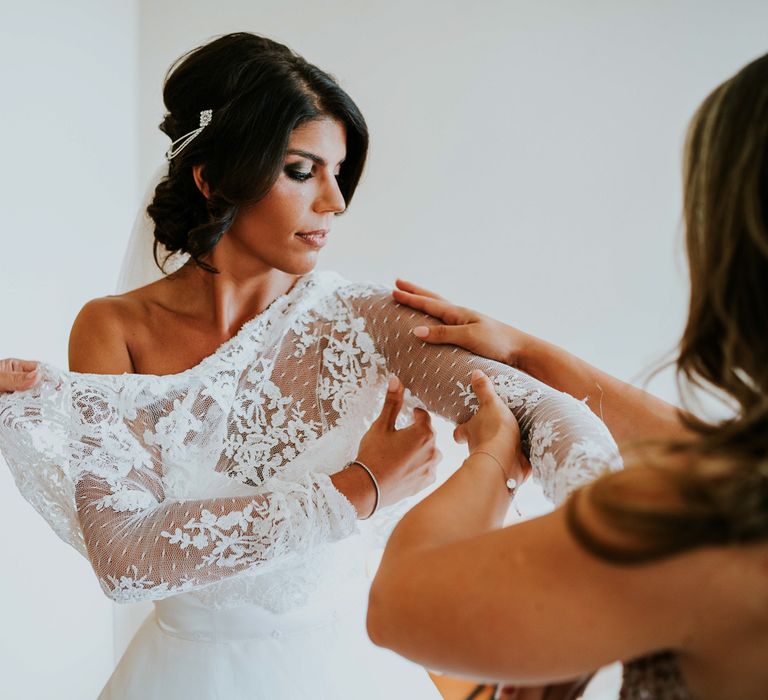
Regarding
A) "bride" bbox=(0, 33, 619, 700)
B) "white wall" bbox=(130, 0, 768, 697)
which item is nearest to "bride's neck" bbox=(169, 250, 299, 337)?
"bride" bbox=(0, 33, 619, 700)

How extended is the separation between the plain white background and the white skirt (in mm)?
1288

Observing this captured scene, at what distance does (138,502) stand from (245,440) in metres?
0.22

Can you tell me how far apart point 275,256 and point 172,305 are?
0.24 metres

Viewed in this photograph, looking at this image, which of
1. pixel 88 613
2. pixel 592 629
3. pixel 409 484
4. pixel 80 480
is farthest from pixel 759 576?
pixel 88 613

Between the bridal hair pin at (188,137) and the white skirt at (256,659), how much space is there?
84cm

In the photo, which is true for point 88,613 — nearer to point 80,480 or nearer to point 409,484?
point 80,480

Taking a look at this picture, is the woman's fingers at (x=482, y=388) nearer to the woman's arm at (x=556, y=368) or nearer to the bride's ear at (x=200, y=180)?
the woman's arm at (x=556, y=368)

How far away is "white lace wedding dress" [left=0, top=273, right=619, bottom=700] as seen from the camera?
1.31 meters

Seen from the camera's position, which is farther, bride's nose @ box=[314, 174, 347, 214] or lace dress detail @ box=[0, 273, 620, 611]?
bride's nose @ box=[314, 174, 347, 214]

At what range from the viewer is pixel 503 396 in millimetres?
1248

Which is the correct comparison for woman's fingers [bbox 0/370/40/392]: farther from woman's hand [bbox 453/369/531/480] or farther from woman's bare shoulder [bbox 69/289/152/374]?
woman's hand [bbox 453/369/531/480]

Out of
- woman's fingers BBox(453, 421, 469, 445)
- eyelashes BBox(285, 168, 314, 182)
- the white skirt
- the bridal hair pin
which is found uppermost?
the bridal hair pin

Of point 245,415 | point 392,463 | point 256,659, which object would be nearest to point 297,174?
point 245,415

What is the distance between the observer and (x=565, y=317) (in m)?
2.98
